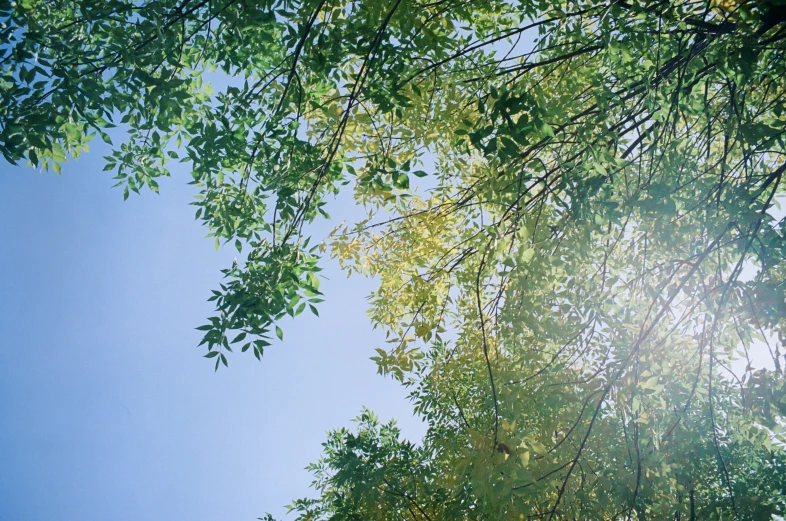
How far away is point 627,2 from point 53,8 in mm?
3248

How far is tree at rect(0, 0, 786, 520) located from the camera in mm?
2254

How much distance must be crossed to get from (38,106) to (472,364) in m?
3.40

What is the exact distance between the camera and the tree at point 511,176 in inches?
88.7

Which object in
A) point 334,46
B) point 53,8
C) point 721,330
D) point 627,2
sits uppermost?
point 53,8

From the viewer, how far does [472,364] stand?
4.31m

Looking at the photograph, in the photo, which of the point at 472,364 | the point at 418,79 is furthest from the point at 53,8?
the point at 472,364

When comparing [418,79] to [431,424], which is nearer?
[418,79]

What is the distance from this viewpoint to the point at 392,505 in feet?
16.3

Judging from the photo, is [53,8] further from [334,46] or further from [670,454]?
[670,454]

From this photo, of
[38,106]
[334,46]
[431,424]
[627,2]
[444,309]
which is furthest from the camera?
[431,424]

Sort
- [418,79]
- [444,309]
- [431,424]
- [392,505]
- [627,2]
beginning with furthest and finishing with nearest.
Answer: [431,424] → [392,505] → [444,309] → [418,79] → [627,2]

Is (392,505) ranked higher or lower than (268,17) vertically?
lower

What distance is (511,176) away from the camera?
2.35 m

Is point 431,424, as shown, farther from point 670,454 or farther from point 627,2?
point 627,2
